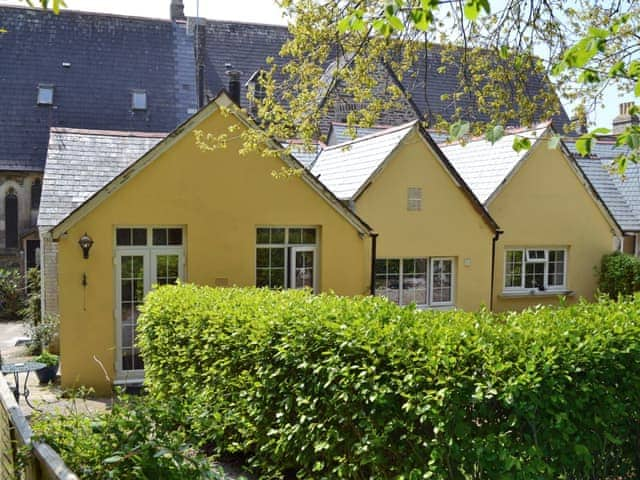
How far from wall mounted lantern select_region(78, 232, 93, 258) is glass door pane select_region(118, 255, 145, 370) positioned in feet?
2.22

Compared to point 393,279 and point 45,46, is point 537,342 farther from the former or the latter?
point 45,46

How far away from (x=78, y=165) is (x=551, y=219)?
13.1m

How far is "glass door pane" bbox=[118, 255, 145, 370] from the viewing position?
12.3 meters

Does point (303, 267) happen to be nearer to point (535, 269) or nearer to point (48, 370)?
point (48, 370)

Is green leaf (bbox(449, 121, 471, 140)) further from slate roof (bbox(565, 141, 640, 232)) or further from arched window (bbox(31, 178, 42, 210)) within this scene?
arched window (bbox(31, 178, 42, 210))

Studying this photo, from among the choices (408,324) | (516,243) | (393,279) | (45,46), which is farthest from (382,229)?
(45,46)

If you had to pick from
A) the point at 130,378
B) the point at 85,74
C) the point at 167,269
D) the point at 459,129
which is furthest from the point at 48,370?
the point at 85,74

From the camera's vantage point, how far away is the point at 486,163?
1906 centimetres

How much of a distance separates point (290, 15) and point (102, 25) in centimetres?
2422

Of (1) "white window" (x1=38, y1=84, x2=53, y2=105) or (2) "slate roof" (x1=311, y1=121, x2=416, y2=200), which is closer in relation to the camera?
(2) "slate roof" (x1=311, y1=121, x2=416, y2=200)

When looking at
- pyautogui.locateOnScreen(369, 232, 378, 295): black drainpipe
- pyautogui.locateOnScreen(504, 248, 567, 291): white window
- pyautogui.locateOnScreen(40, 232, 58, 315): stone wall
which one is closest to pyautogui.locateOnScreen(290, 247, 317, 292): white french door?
pyautogui.locateOnScreen(369, 232, 378, 295): black drainpipe

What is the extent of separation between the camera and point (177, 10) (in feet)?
107

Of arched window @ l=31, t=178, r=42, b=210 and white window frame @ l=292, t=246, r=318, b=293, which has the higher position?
arched window @ l=31, t=178, r=42, b=210

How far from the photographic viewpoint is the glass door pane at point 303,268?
A: 13484 mm
